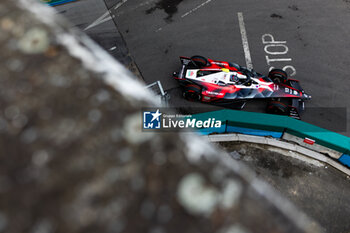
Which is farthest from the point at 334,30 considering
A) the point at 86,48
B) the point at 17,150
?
the point at 17,150

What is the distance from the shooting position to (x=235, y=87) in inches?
459

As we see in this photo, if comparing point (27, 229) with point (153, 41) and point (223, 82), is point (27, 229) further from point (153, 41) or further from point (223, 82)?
point (153, 41)

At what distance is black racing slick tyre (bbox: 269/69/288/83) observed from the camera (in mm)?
12430

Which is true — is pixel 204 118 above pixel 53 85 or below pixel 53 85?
below

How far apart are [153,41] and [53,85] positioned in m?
12.7

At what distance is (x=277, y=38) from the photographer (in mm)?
14812

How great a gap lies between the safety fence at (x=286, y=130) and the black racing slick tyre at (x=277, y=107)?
47.2 inches

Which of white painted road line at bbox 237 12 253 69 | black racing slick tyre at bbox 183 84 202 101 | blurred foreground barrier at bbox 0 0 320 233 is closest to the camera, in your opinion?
blurred foreground barrier at bbox 0 0 320 233

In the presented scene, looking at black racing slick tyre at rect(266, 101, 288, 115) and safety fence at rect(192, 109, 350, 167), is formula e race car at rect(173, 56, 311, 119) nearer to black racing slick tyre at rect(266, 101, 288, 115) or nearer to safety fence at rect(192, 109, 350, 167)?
black racing slick tyre at rect(266, 101, 288, 115)

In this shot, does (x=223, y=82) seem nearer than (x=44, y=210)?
No

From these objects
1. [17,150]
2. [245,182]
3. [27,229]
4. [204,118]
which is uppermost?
[17,150]

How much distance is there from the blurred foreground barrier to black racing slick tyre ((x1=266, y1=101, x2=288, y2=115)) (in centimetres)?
1003

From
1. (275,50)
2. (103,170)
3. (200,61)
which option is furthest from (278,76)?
(103,170)

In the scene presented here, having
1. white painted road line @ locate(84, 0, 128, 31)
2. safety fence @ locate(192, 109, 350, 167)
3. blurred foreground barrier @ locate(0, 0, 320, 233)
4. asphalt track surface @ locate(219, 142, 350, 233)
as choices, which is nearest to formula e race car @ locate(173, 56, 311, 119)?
safety fence @ locate(192, 109, 350, 167)
